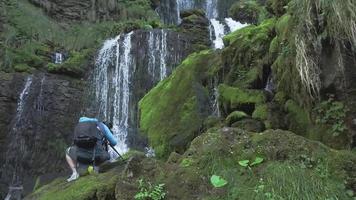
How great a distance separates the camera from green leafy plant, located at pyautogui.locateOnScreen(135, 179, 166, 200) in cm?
399

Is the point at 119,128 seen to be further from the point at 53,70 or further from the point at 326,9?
the point at 326,9

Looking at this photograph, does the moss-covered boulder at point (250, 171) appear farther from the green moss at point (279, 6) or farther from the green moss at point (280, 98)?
the green moss at point (279, 6)

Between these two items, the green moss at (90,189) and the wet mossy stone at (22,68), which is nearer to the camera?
the green moss at (90,189)

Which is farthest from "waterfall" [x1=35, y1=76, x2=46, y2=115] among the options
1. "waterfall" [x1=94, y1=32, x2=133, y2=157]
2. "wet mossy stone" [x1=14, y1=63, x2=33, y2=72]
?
"waterfall" [x1=94, y1=32, x2=133, y2=157]

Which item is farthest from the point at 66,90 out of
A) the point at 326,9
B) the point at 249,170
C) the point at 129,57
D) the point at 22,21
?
the point at 249,170

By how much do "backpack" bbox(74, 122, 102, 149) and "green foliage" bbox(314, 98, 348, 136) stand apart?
290 cm

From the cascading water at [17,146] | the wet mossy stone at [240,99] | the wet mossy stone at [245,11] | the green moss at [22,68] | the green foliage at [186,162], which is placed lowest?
the cascading water at [17,146]

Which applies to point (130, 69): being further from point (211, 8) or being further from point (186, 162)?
point (186, 162)

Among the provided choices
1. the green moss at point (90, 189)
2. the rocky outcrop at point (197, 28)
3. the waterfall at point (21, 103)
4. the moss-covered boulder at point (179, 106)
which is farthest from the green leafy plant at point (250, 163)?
the rocky outcrop at point (197, 28)

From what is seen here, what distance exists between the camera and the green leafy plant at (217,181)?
3.94 m

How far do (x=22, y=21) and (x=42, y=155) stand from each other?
8.39m

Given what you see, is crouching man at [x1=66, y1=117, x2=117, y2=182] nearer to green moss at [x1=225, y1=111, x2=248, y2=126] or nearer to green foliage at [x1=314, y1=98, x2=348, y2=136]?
green moss at [x1=225, y1=111, x2=248, y2=126]

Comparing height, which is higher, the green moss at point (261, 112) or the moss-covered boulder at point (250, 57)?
the moss-covered boulder at point (250, 57)

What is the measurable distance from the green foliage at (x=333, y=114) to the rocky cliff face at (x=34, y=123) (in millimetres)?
13736
